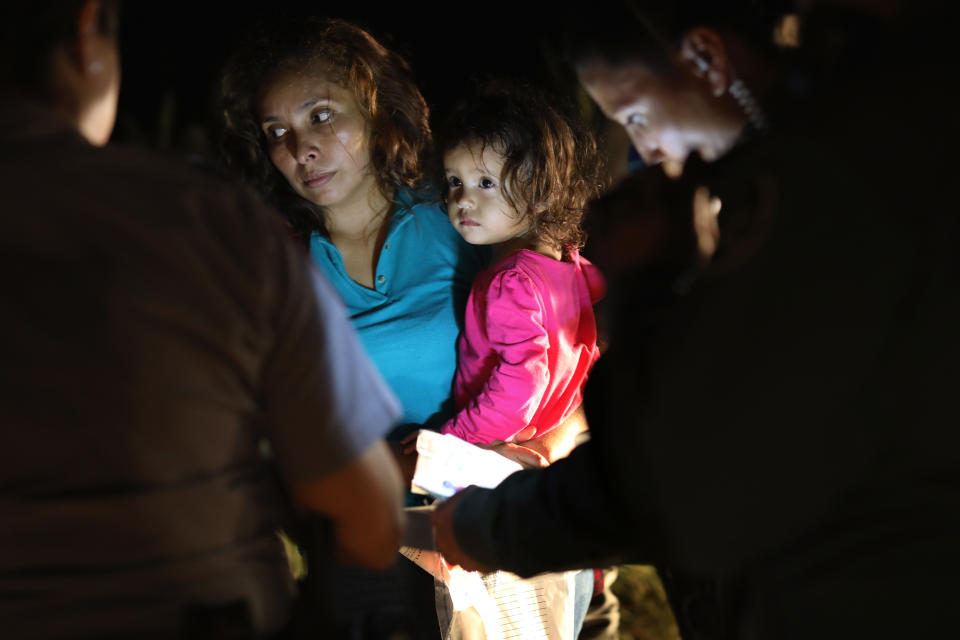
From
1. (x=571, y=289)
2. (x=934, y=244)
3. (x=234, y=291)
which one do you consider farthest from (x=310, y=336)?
(x=571, y=289)

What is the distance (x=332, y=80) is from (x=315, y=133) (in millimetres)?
138

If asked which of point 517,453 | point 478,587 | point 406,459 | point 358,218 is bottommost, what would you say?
point 478,587

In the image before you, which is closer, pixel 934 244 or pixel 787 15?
pixel 934 244

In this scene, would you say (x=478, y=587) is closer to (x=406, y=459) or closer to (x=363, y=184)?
(x=406, y=459)

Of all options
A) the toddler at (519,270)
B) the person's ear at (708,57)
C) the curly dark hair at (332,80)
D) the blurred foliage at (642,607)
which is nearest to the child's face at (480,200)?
the toddler at (519,270)

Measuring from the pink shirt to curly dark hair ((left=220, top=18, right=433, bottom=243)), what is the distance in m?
0.37

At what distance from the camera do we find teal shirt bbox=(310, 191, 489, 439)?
1.82 meters

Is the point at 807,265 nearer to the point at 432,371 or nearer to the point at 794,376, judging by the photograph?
the point at 794,376

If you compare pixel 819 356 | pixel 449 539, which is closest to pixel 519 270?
pixel 449 539

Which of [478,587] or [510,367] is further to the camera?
[510,367]

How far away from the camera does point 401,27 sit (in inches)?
95.3

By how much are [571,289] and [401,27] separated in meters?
1.05

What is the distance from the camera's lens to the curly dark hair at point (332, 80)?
1861mm

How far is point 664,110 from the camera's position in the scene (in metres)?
1.06
